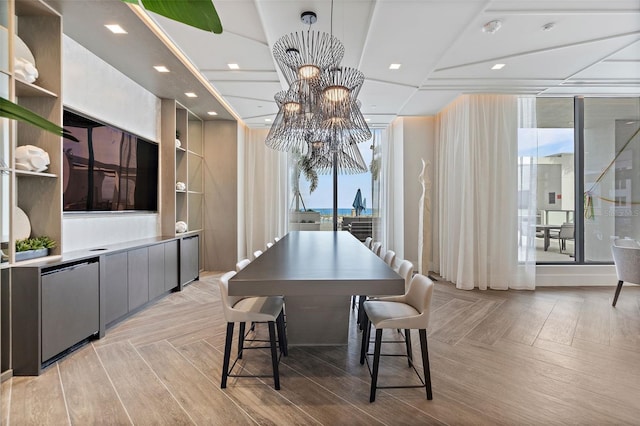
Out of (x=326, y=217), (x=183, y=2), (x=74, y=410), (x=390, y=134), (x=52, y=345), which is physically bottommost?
(x=74, y=410)

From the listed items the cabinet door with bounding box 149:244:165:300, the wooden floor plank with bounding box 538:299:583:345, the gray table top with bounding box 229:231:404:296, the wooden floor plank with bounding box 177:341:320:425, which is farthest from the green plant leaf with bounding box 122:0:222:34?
the cabinet door with bounding box 149:244:165:300

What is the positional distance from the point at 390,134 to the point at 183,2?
6688mm

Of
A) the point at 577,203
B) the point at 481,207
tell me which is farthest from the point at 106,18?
the point at 577,203

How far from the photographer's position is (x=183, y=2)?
0.60 metres

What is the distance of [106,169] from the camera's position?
3.88 m

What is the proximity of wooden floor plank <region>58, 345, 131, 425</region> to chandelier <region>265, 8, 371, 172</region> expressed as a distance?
100 inches

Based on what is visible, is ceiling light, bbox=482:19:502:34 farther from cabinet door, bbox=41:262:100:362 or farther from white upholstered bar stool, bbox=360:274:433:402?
cabinet door, bbox=41:262:100:362

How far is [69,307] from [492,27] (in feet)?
15.0

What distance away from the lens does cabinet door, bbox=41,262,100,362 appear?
2.62 m

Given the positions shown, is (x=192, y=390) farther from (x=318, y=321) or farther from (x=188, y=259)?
(x=188, y=259)

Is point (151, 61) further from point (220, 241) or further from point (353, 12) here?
point (220, 241)

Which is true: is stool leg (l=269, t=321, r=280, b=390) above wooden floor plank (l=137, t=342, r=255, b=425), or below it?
above

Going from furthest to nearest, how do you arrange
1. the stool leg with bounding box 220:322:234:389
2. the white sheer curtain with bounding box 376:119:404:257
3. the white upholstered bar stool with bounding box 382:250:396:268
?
the white sheer curtain with bounding box 376:119:404:257 < the white upholstered bar stool with bounding box 382:250:396:268 < the stool leg with bounding box 220:322:234:389

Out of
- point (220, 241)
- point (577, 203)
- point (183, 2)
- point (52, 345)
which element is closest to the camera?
point (183, 2)
